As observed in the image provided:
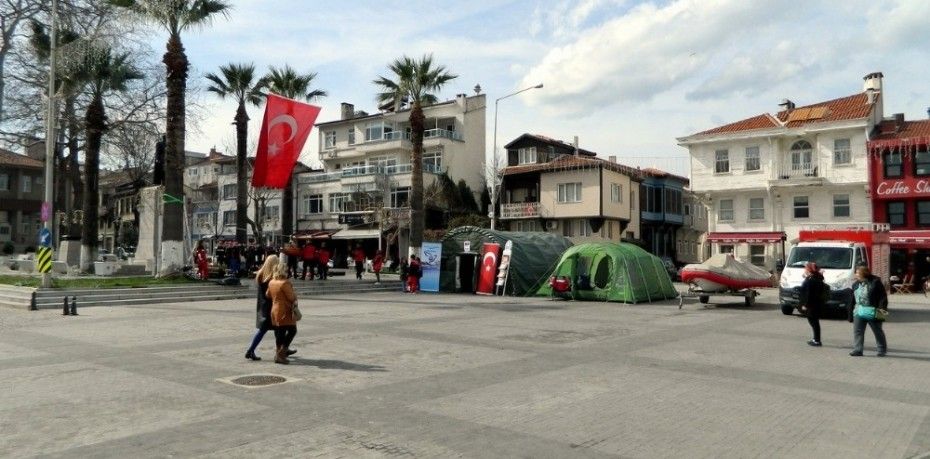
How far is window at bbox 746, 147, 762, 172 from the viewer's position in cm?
4056

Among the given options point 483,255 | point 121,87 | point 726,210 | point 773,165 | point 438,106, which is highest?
point 438,106

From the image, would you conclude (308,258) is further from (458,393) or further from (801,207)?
(801,207)

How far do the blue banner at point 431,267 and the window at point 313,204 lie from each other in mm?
29079

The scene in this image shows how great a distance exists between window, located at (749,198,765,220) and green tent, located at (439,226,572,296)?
16.6m

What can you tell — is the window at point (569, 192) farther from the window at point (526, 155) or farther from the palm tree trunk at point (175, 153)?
the palm tree trunk at point (175, 153)

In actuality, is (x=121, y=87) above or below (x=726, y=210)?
above

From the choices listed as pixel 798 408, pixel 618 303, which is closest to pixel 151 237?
pixel 618 303

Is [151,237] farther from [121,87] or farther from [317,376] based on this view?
[317,376]

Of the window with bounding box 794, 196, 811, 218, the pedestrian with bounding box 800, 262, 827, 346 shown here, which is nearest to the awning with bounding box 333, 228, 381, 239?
the window with bounding box 794, 196, 811, 218

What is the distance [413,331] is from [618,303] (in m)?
11.4

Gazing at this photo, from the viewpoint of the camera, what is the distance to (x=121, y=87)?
107 feet

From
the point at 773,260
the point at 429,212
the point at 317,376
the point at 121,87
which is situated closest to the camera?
the point at 317,376

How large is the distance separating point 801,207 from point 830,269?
2191 cm

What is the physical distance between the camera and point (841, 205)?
38.0 m
